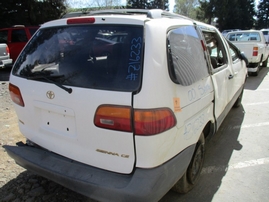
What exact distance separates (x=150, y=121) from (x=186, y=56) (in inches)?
32.5

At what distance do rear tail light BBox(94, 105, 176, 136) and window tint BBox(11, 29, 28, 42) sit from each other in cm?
928

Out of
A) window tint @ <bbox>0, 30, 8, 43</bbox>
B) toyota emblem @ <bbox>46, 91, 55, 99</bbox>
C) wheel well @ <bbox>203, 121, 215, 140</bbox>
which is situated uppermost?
window tint @ <bbox>0, 30, 8, 43</bbox>

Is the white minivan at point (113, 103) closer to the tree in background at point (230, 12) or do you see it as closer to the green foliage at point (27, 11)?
the green foliage at point (27, 11)

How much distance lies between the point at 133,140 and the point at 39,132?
108 cm

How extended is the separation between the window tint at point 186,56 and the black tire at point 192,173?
799mm

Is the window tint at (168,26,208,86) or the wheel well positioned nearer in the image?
the window tint at (168,26,208,86)

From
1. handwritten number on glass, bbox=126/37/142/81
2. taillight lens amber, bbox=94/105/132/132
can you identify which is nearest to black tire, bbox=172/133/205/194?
taillight lens amber, bbox=94/105/132/132

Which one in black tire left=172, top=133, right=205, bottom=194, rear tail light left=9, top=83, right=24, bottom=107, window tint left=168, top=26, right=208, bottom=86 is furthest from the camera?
black tire left=172, top=133, right=205, bottom=194

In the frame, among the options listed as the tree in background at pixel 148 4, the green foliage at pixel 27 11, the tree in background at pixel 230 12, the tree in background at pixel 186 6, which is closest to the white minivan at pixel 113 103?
the green foliage at pixel 27 11

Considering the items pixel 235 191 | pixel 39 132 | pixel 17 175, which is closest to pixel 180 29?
pixel 39 132

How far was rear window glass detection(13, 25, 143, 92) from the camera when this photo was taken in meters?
1.78

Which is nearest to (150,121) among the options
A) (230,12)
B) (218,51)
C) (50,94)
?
(50,94)

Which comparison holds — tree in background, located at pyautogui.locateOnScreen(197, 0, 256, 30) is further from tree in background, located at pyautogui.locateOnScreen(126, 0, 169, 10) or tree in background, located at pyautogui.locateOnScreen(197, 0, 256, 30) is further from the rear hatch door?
the rear hatch door

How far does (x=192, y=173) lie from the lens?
2551 millimetres
